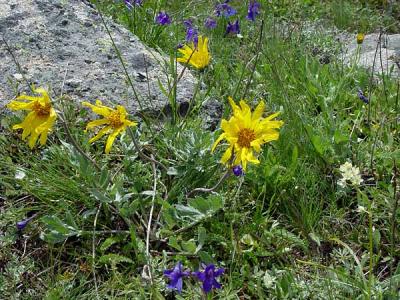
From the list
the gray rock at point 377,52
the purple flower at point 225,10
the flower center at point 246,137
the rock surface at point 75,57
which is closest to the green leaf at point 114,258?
the flower center at point 246,137

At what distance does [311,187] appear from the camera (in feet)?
7.80

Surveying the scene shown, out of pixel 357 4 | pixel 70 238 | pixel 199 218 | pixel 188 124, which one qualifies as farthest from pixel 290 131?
pixel 357 4

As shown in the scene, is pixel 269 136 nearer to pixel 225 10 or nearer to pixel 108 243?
pixel 108 243

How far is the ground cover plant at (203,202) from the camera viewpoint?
6.34ft

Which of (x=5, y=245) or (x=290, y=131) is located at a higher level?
(x=290, y=131)

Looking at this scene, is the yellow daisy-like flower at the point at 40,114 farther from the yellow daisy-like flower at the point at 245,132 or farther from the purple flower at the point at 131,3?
the purple flower at the point at 131,3

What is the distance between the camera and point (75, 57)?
10.4 feet

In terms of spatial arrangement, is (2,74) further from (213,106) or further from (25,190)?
(213,106)

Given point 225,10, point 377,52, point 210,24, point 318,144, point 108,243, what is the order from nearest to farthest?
point 108,243 < point 318,144 < point 377,52 < point 210,24 < point 225,10

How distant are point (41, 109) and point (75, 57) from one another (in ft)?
4.46

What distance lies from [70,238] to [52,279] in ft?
0.74

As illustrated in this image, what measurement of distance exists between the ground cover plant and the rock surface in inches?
7.7

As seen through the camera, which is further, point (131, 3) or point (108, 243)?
point (131, 3)

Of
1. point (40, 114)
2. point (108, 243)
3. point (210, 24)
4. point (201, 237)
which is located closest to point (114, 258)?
point (108, 243)
